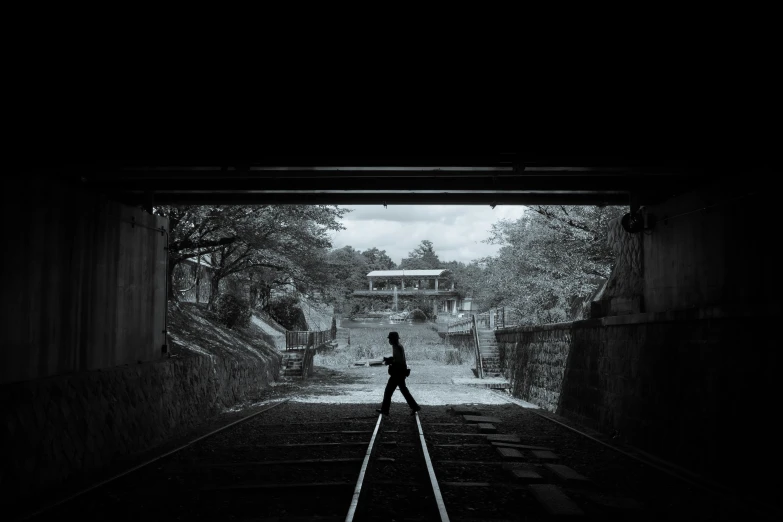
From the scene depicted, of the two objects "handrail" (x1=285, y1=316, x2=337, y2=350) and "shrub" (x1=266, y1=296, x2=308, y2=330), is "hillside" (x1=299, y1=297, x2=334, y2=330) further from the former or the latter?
"handrail" (x1=285, y1=316, x2=337, y2=350)

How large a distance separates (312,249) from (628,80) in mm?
18345

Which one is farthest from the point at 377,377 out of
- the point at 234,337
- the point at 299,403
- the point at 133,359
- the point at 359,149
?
the point at 359,149

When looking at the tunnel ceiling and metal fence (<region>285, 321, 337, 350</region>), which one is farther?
metal fence (<region>285, 321, 337, 350</region>)

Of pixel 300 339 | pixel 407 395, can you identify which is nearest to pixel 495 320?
pixel 300 339

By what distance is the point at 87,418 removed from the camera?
339 inches

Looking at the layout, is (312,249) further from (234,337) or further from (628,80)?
(628,80)

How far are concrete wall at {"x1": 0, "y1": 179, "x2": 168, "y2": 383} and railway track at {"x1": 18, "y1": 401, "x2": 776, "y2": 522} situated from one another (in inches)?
70.7

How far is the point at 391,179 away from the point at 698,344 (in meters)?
5.15

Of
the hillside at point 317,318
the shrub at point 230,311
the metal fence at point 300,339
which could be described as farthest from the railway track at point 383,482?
the hillside at point 317,318

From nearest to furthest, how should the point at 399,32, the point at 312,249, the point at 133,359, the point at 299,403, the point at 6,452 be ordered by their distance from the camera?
the point at 399,32
the point at 6,452
the point at 133,359
the point at 299,403
the point at 312,249

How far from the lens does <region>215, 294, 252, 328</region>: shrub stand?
1094 inches

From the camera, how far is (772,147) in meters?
7.84

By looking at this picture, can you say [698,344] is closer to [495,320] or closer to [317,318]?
[495,320]

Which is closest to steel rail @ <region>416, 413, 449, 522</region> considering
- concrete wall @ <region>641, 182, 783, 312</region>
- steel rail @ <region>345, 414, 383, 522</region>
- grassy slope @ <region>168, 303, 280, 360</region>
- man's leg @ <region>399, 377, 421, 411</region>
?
steel rail @ <region>345, 414, 383, 522</region>
